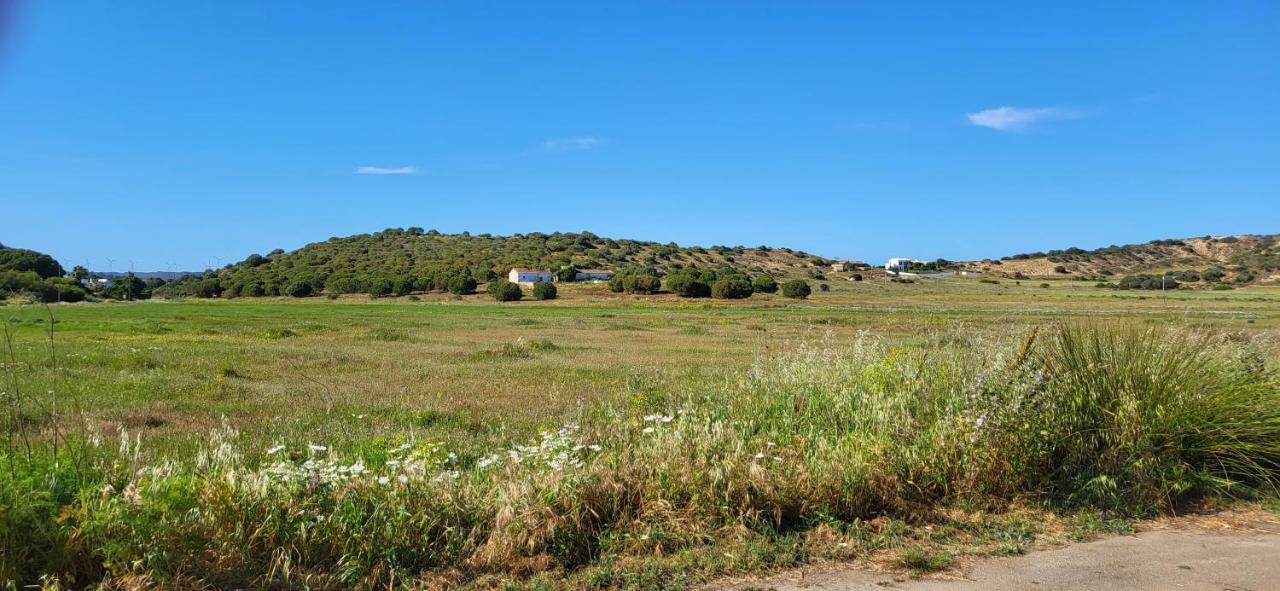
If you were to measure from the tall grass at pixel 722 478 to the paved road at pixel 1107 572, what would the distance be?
42 centimetres

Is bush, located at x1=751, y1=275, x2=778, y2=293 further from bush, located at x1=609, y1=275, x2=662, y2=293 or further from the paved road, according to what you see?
the paved road

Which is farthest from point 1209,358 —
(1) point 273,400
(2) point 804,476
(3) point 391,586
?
(1) point 273,400

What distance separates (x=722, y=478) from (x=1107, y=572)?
7.10ft

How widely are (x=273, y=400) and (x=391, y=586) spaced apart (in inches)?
401

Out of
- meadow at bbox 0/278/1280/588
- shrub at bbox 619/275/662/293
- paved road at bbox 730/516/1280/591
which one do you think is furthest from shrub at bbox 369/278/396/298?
paved road at bbox 730/516/1280/591

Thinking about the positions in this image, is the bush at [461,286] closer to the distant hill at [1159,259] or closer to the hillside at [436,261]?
the hillside at [436,261]

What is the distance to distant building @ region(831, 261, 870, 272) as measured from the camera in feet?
441

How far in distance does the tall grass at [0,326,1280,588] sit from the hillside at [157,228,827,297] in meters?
78.1

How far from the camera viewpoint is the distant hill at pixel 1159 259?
373 ft

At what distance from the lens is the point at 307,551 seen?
4.16m

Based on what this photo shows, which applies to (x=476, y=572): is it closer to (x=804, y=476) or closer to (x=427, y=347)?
(x=804, y=476)

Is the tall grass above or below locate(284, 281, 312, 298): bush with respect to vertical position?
below

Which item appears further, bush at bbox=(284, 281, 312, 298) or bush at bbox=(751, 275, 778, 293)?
bush at bbox=(284, 281, 312, 298)

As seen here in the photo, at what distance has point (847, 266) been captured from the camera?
13888 cm
